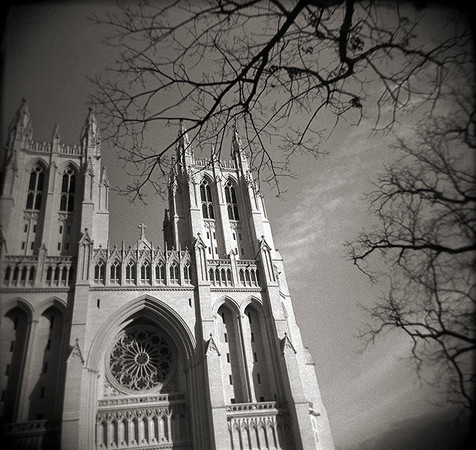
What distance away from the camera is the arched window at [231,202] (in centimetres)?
3519

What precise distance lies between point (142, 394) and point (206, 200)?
17.6 meters

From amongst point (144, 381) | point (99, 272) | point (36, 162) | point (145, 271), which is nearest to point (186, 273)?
point (145, 271)

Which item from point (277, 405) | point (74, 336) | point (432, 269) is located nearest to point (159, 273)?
point (74, 336)

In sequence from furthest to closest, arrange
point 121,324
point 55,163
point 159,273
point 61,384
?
point 55,163
point 159,273
point 121,324
point 61,384

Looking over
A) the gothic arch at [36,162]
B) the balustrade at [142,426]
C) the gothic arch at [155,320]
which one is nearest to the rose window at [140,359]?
the gothic arch at [155,320]

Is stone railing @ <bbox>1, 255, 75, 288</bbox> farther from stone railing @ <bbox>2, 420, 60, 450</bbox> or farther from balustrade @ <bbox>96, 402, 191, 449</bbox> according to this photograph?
balustrade @ <bbox>96, 402, 191, 449</bbox>

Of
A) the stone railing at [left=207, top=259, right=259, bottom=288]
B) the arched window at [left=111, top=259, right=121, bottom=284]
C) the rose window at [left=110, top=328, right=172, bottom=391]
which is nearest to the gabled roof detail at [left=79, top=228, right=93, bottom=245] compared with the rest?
the arched window at [left=111, top=259, right=121, bottom=284]

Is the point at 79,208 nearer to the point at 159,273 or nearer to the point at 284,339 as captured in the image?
the point at 159,273

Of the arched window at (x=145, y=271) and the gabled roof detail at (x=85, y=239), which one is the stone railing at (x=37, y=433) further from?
the gabled roof detail at (x=85, y=239)

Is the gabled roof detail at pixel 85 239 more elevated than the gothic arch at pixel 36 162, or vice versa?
the gothic arch at pixel 36 162

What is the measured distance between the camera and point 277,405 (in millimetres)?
24859

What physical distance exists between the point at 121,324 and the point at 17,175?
1467 cm

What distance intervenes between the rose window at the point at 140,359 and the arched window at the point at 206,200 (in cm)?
1186

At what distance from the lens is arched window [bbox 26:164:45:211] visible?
100ft
